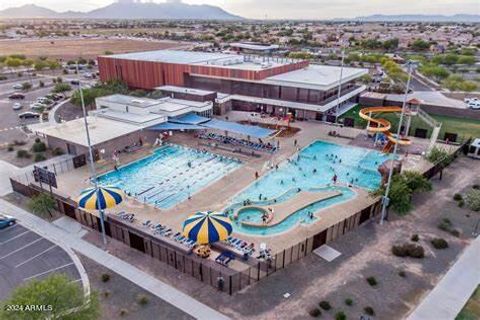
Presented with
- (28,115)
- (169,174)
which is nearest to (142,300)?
(169,174)

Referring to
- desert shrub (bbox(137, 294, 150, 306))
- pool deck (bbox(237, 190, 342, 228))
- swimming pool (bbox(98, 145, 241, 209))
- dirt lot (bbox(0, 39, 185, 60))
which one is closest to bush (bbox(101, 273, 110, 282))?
desert shrub (bbox(137, 294, 150, 306))

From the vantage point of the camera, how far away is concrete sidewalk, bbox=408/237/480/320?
2088 centimetres

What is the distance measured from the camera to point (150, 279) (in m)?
23.7

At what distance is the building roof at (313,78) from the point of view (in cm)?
5731

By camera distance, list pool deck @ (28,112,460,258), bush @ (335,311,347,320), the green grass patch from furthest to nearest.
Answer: the green grass patch, pool deck @ (28,112,460,258), bush @ (335,311,347,320)

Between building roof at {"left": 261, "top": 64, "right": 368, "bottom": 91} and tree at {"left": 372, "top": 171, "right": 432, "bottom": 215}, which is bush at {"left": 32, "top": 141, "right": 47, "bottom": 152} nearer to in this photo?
building roof at {"left": 261, "top": 64, "right": 368, "bottom": 91}

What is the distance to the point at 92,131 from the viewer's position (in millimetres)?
45062

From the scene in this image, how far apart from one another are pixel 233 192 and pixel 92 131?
21324mm

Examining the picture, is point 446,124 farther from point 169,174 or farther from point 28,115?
point 28,115

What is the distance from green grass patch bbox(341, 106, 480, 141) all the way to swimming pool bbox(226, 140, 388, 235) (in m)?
13.0

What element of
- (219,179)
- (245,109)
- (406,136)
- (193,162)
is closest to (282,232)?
(219,179)

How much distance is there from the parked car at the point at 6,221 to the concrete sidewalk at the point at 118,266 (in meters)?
0.76

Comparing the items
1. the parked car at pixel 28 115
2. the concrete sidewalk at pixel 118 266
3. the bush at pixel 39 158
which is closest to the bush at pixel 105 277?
the concrete sidewalk at pixel 118 266

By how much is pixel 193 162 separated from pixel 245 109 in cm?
2438
